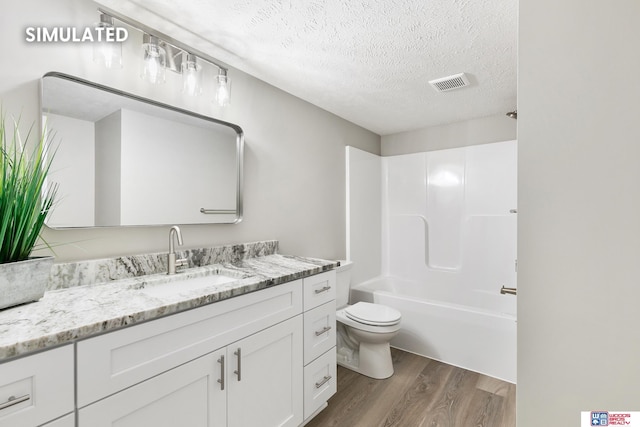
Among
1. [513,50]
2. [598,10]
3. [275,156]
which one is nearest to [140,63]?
[275,156]

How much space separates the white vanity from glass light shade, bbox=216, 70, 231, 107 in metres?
1.14

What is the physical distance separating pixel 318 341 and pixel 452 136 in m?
2.64

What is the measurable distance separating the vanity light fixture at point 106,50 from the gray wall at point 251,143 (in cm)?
4

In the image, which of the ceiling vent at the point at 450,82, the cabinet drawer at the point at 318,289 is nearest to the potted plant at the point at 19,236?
the cabinet drawer at the point at 318,289

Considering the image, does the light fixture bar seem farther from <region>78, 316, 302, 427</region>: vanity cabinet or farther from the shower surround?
the shower surround

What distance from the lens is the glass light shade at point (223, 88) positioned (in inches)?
68.5

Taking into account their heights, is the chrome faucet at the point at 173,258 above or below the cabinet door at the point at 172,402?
above

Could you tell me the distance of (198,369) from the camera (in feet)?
3.58

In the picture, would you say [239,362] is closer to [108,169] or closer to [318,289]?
[318,289]

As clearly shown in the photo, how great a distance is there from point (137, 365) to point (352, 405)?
4.91 feet

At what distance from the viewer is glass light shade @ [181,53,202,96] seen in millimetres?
1594

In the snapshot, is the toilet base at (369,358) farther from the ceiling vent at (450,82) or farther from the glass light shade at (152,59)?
the glass light shade at (152,59)

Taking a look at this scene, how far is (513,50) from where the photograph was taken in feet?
5.61

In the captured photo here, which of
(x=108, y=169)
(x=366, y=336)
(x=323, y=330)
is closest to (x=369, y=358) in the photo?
(x=366, y=336)
